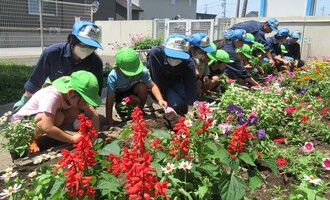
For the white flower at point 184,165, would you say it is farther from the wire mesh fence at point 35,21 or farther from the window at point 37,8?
the window at point 37,8

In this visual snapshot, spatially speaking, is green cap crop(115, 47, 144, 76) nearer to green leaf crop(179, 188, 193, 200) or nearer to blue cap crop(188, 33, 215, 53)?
blue cap crop(188, 33, 215, 53)

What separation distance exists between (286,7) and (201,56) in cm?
1211

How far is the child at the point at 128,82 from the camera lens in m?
3.38

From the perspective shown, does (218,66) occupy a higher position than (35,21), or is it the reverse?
(35,21)

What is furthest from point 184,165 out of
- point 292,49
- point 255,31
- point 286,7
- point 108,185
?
point 286,7

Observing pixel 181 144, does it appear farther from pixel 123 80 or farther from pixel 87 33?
pixel 123 80

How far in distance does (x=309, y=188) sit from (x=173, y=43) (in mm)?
2130

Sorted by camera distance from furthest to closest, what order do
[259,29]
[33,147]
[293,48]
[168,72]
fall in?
[293,48] < [259,29] < [168,72] < [33,147]

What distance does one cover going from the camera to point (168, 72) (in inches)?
156

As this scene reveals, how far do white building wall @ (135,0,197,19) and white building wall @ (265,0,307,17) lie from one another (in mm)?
18195

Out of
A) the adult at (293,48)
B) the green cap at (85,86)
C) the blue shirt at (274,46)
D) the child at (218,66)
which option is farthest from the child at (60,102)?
the adult at (293,48)

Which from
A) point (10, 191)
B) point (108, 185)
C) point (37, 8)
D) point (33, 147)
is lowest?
point (33, 147)

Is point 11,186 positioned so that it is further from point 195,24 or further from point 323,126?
point 195,24

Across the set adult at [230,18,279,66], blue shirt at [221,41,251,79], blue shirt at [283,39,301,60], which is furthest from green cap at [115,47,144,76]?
blue shirt at [283,39,301,60]
